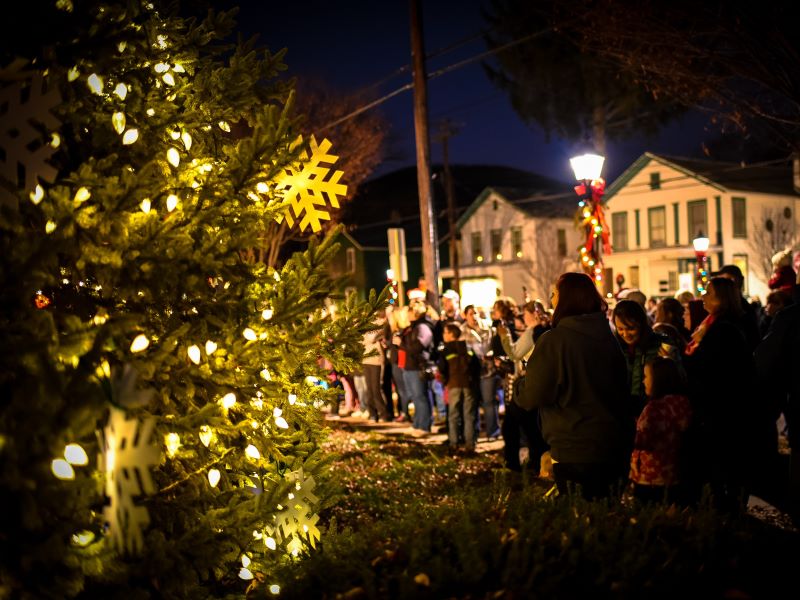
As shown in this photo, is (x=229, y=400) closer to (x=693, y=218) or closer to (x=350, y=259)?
(x=693, y=218)

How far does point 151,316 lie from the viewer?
354 centimetres

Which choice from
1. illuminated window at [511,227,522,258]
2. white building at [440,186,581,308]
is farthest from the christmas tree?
illuminated window at [511,227,522,258]

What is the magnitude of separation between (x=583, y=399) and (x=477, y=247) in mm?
48469

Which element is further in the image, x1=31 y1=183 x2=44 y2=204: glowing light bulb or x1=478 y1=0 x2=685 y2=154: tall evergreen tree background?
x1=478 y1=0 x2=685 y2=154: tall evergreen tree background

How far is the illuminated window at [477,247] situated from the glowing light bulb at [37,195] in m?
49.2

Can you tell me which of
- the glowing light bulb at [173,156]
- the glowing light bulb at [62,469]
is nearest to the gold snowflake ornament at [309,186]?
the glowing light bulb at [173,156]

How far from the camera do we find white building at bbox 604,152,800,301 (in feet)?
128

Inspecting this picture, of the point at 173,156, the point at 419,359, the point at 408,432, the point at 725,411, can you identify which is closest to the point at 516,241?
the point at 408,432

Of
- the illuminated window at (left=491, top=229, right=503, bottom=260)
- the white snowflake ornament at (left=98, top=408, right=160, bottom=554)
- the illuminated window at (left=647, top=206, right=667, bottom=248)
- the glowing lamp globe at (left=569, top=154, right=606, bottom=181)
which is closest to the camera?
the white snowflake ornament at (left=98, top=408, right=160, bottom=554)

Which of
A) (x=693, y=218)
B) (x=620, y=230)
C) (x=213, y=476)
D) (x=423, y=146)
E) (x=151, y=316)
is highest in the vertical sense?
(x=693, y=218)

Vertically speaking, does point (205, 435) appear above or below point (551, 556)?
above

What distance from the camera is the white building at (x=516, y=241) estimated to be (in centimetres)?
4759

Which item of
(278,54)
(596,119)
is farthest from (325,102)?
(278,54)

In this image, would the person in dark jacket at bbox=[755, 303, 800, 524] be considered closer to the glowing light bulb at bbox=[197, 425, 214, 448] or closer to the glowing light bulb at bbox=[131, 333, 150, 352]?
the glowing light bulb at bbox=[197, 425, 214, 448]
